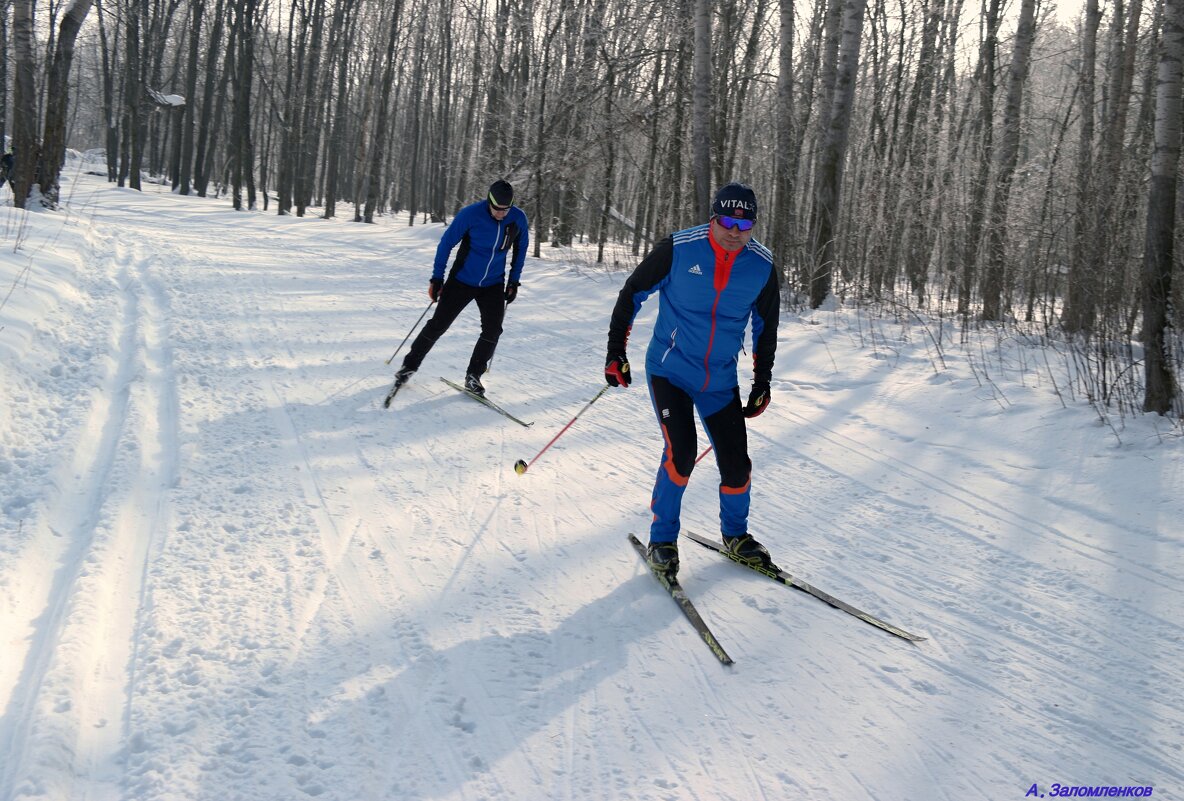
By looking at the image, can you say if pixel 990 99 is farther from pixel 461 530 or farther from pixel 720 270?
pixel 461 530

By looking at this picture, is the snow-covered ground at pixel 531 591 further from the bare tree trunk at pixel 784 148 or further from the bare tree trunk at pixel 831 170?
the bare tree trunk at pixel 784 148

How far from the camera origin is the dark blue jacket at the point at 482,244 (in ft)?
24.0

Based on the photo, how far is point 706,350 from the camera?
4.20 metres

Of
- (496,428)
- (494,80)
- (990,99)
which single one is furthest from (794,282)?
(494,80)

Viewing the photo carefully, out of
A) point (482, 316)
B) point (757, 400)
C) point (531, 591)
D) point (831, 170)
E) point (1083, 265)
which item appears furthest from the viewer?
point (831, 170)

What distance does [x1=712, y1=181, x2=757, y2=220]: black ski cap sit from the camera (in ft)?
12.8

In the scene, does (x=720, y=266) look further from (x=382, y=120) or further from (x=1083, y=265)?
(x=382, y=120)

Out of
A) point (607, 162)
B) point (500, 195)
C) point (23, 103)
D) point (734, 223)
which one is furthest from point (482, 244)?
point (607, 162)

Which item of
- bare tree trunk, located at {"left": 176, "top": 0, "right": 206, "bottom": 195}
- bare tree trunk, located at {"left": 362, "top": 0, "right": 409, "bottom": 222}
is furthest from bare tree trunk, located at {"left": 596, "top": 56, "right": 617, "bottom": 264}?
bare tree trunk, located at {"left": 176, "top": 0, "right": 206, "bottom": 195}

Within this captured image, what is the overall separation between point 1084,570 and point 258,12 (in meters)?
34.7

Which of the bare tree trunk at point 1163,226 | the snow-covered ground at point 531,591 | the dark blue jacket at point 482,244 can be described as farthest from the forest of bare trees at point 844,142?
the dark blue jacket at point 482,244

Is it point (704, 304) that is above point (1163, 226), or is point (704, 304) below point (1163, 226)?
below

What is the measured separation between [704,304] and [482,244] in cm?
377

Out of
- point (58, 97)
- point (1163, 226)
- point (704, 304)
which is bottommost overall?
point (704, 304)
